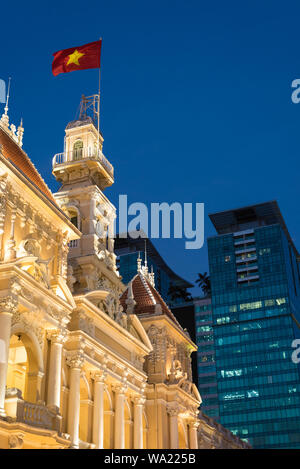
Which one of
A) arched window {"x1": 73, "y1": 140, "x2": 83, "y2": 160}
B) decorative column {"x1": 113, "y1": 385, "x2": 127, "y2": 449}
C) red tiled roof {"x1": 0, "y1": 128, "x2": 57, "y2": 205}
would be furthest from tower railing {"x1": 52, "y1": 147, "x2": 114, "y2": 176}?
decorative column {"x1": 113, "y1": 385, "x2": 127, "y2": 449}

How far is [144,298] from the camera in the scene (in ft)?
163

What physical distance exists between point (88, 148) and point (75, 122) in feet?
9.94

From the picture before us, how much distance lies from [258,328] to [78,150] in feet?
321

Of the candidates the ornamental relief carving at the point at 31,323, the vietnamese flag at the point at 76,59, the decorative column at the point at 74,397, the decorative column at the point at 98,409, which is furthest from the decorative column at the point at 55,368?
the vietnamese flag at the point at 76,59

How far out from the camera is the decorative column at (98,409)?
113ft

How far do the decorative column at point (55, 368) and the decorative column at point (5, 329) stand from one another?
334 cm

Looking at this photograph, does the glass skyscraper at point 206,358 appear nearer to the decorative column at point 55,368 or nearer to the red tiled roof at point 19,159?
the red tiled roof at point 19,159

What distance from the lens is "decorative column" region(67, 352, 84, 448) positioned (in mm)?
31891

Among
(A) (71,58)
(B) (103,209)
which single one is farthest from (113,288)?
(A) (71,58)

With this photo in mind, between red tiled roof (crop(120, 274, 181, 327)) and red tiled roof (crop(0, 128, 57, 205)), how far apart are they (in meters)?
16.1

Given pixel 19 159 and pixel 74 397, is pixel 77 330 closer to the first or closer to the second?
pixel 74 397

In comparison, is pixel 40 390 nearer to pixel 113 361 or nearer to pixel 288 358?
pixel 113 361

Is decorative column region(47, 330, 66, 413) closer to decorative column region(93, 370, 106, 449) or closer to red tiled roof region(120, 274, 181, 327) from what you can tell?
decorative column region(93, 370, 106, 449)

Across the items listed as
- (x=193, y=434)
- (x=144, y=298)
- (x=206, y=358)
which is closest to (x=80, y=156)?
(x=144, y=298)
